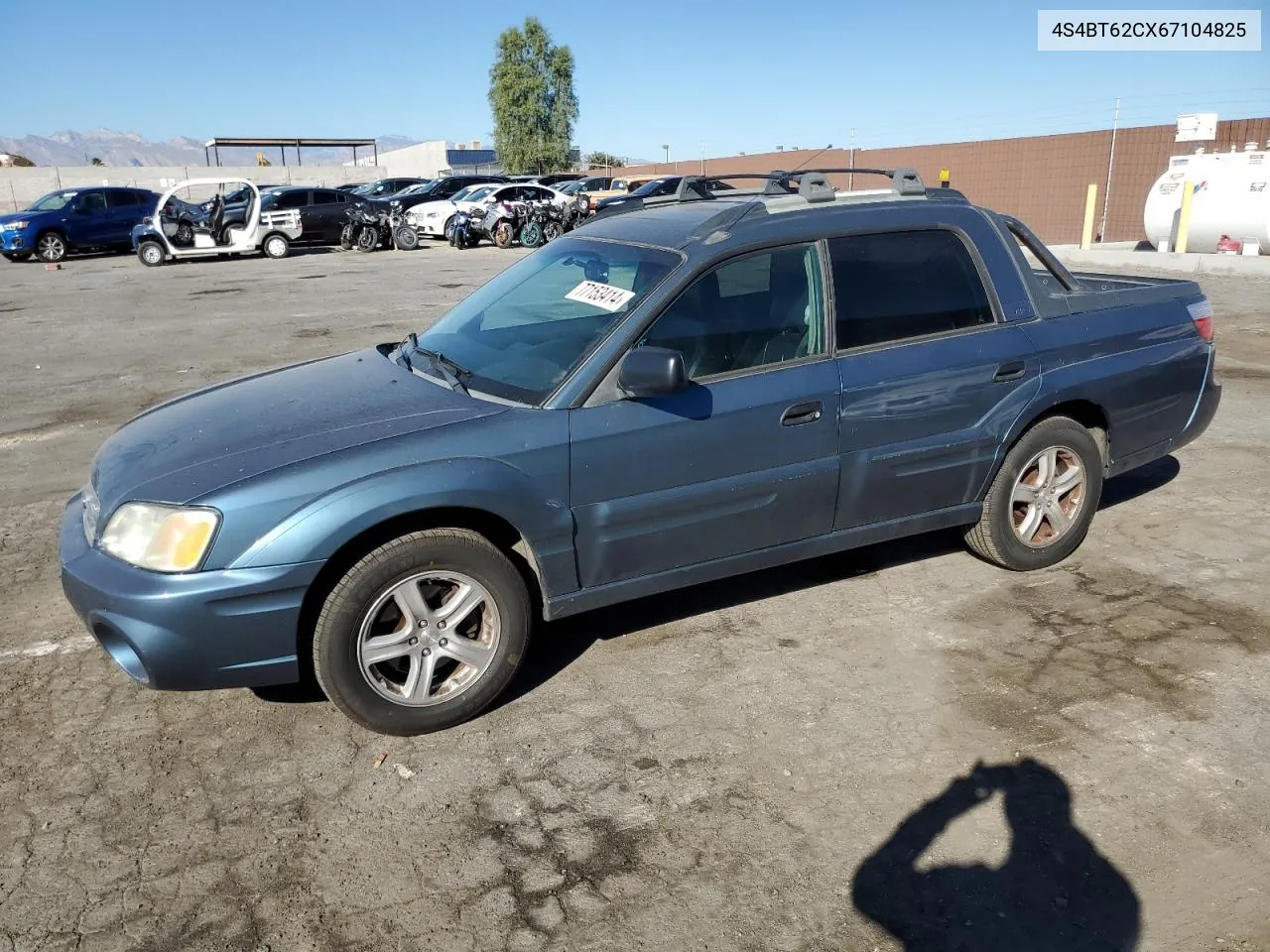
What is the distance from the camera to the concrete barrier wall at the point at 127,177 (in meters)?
43.8

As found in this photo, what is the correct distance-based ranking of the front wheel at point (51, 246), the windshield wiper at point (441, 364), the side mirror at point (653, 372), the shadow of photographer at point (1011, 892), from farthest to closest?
the front wheel at point (51, 246) < the windshield wiper at point (441, 364) < the side mirror at point (653, 372) < the shadow of photographer at point (1011, 892)

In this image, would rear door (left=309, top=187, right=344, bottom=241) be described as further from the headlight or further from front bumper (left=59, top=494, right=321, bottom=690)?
front bumper (left=59, top=494, right=321, bottom=690)

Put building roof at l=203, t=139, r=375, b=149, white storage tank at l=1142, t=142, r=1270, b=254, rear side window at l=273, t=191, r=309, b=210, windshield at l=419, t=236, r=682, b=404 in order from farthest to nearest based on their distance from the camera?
building roof at l=203, t=139, r=375, b=149 → rear side window at l=273, t=191, r=309, b=210 → white storage tank at l=1142, t=142, r=1270, b=254 → windshield at l=419, t=236, r=682, b=404

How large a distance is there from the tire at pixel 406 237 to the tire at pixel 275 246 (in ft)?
9.64

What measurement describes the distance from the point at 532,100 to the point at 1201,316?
69.9m

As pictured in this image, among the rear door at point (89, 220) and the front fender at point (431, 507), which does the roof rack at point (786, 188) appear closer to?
the front fender at point (431, 507)

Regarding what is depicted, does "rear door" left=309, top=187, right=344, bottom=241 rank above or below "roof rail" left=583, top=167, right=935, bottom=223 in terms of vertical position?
below

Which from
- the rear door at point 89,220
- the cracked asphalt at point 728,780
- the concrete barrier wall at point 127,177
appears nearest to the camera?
the cracked asphalt at point 728,780

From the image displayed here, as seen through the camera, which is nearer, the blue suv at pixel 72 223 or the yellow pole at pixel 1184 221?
the yellow pole at pixel 1184 221

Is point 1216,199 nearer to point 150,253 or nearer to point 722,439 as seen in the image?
point 722,439

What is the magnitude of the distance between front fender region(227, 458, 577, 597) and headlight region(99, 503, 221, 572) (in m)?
0.14

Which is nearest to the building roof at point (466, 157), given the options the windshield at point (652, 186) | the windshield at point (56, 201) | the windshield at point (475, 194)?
the windshield at point (475, 194)

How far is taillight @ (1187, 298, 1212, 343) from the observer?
5.10 m

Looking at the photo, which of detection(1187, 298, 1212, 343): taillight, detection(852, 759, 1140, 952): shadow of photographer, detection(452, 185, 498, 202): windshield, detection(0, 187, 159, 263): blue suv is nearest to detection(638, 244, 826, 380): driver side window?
detection(852, 759, 1140, 952): shadow of photographer
